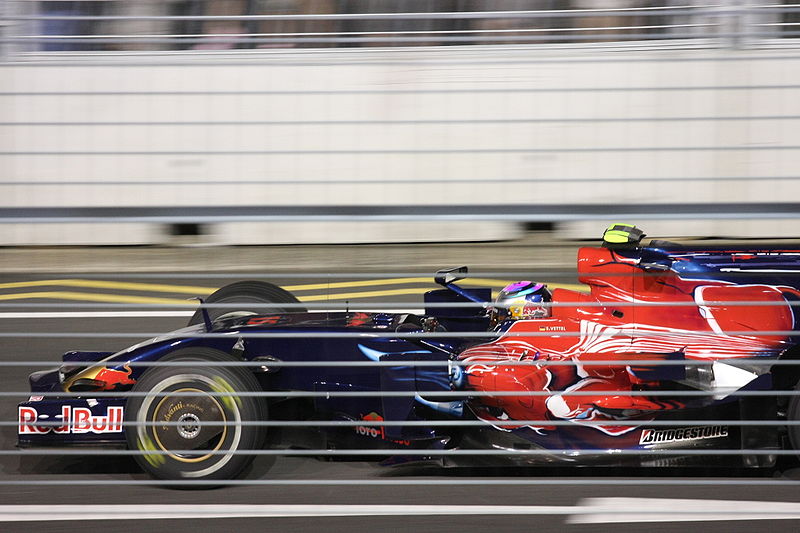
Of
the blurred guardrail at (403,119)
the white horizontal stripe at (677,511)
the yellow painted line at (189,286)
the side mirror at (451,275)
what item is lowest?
the white horizontal stripe at (677,511)

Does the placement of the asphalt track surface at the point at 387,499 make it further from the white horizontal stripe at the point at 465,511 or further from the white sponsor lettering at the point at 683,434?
the white sponsor lettering at the point at 683,434

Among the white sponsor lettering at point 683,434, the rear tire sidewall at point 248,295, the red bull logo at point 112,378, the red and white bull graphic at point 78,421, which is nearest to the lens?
the white sponsor lettering at point 683,434

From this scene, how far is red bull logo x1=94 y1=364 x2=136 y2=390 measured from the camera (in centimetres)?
406

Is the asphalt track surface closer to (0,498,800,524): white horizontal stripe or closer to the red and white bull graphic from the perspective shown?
(0,498,800,524): white horizontal stripe

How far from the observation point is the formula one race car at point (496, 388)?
12.3ft

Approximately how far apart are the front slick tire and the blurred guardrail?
0.65 metres

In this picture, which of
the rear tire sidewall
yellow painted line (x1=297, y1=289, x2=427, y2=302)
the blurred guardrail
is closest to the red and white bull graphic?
the blurred guardrail

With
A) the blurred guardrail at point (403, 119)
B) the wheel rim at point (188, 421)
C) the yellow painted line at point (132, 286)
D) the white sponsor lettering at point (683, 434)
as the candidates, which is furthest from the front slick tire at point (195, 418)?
the yellow painted line at point (132, 286)

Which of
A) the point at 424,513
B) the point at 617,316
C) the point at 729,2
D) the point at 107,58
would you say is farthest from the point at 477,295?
the point at 107,58

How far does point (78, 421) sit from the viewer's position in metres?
3.92

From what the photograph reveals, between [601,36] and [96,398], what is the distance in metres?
3.44

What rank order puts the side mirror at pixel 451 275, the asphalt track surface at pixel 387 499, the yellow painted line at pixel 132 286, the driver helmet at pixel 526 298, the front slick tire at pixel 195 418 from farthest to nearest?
the yellow painted line at pixel 132 286 < the side mirror at pixel 451 275 < the driver helmet at pixel 526 298 < the front slick tire at pixel 195 418 < the asphalt track surface at pixel 387 499

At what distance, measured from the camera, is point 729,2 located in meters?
4.33

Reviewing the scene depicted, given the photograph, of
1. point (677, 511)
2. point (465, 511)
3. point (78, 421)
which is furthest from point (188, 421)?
point (677, 511)
